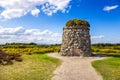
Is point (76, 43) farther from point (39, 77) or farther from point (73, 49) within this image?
point (39, 77)

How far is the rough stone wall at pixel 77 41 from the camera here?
1547 inches

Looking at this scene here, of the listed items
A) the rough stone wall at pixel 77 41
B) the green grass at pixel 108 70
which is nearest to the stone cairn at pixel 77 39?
the rough stone wall at pixel 77 41

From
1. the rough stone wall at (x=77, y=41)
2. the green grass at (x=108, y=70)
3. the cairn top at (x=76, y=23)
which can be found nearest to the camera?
the green grass at (x=108, y=70)

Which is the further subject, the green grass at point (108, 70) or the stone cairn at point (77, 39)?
the stone cairn at point (77, 39)

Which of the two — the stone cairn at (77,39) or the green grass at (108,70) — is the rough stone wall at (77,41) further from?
the green grass at (108,70)

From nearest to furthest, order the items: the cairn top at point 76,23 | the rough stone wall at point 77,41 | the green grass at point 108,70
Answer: the green grass at point 108,70 < the rough stone wall at point 77,41 < the cairn top at point 76,23

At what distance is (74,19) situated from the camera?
4084 cm

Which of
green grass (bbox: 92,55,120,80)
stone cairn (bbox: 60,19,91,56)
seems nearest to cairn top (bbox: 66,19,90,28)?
stone cairn (bbox: 60,19,91,56)

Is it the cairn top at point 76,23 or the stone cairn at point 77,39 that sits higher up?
the cairn top at point 76,23

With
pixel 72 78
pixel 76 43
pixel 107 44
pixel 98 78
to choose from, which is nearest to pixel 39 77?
pixel 72 78

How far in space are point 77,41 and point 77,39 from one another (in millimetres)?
340

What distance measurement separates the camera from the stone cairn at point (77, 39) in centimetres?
3931

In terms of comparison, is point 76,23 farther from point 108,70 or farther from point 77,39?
point 108,70

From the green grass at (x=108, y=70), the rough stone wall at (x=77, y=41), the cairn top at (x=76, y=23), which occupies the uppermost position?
the cairn top at (x=76, y=23)
